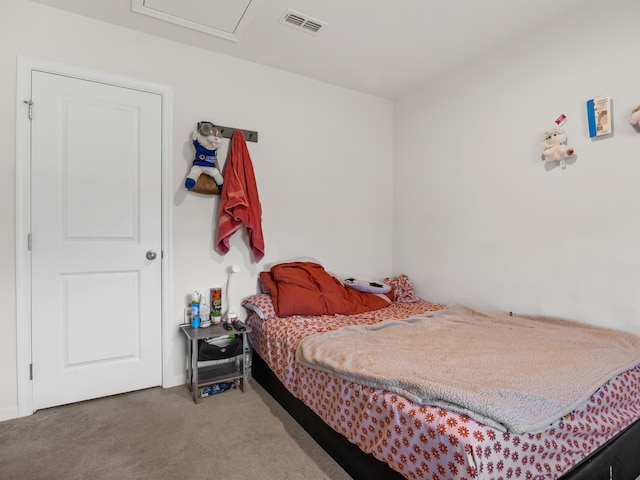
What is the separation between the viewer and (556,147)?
2.11 metres

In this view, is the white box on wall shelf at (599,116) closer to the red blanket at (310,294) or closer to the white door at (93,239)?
the red blanket at (310,294)

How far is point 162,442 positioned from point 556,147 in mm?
2826

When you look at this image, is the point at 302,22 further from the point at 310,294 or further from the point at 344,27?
the point at 310,294

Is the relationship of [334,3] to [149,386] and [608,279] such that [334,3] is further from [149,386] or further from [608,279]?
[149,386]

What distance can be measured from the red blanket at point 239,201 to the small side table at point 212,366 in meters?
0.61

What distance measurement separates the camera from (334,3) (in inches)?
80.4

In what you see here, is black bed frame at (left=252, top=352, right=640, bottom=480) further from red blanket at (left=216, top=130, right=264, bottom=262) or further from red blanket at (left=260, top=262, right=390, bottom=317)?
red blanket at (left=216, top=130, right=264, bottom=262)

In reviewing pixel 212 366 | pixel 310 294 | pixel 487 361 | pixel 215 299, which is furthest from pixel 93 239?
pixel 487 361

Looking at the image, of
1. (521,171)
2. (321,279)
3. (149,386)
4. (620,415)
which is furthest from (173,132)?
(620,415)

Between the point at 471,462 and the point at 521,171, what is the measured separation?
79.9 inches

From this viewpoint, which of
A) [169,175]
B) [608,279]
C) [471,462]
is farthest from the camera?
[169,175]

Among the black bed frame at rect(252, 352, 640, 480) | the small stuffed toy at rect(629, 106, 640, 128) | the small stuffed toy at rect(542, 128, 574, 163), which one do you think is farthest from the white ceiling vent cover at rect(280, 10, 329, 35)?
the black bed frame at rect(252, 352, 640, 480)

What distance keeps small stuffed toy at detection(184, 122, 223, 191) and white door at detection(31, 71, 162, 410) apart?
244 mm

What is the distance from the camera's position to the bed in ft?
3.33
